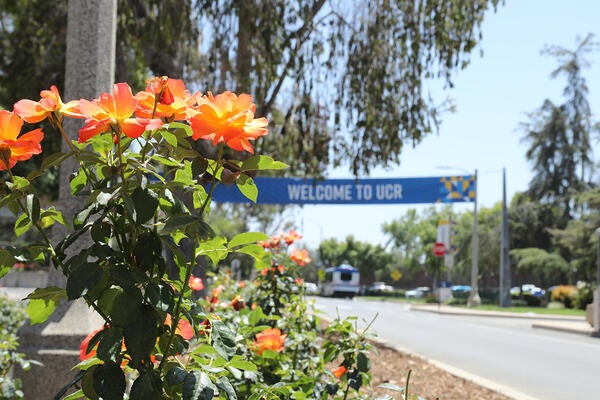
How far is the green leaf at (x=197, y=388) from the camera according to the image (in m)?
1.53

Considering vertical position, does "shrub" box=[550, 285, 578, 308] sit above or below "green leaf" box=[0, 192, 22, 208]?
below

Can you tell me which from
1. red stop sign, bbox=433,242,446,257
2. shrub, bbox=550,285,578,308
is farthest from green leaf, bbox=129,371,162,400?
shrub, bbox=550,285,578,308

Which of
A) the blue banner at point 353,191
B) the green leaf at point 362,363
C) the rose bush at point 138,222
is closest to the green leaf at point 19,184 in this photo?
the rose bush at point 138,222

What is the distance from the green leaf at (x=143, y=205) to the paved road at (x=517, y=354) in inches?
244

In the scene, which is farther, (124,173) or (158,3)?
(158,3)

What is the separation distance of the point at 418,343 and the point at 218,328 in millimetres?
13250

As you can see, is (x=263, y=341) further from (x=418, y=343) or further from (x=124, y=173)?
(x=418, y=343)

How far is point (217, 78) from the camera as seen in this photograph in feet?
33.1

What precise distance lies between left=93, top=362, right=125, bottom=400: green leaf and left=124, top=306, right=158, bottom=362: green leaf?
0.08 metres

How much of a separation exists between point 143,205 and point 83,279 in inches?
7.7

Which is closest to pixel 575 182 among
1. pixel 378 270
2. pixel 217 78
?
pixel 378 270

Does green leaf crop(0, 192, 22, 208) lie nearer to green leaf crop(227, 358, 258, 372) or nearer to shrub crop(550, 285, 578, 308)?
green leaf crop(227, 358, 258, 372)

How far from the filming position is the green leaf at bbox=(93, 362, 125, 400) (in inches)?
58.9

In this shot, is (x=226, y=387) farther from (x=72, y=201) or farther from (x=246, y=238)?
(x=72, y=201)
